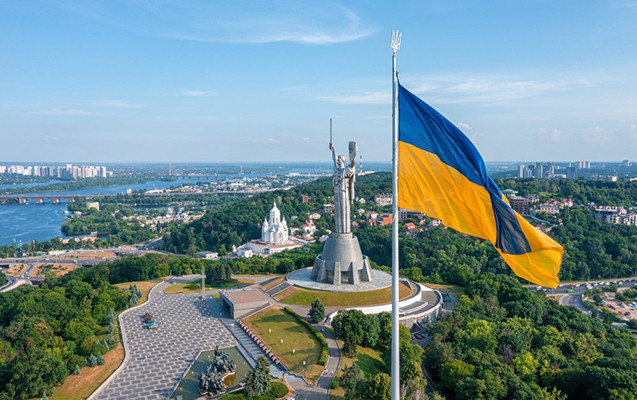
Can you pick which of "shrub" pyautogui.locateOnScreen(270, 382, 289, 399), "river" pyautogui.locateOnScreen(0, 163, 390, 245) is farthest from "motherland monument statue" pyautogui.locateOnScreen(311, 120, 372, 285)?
"river" pyautogui.locateOnScreen(0, 163, 390, 245)

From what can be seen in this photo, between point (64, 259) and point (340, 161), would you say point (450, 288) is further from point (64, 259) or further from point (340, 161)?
point (64, 259)

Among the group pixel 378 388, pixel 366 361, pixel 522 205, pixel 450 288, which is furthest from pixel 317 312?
pixel 522 205

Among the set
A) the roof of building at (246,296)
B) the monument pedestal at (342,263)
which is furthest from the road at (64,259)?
the monument pedestal at (342,263)

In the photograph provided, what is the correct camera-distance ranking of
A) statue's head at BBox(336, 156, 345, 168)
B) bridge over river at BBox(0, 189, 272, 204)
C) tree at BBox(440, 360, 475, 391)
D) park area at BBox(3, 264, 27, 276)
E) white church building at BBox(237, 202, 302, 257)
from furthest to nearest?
bridge over river at BBox(0, 189, 272, 204) < white church building at BBox(237, 202, 302, 257) < park area at BBox(3, 264, 27, 276) < statue's head at BBox(336, 156, 345, 168) < tree at BBox(440, 360, 475, 391)

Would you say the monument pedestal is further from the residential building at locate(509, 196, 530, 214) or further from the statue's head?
the residential building at locate(509, 196, 530, 214)

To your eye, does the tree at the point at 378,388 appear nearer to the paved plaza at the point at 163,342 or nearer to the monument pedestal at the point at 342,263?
the paved plaza at the point at 163,342

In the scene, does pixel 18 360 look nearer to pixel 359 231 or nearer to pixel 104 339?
pixel 104 339

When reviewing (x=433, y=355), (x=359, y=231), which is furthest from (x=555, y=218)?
(x=433, y=355)
